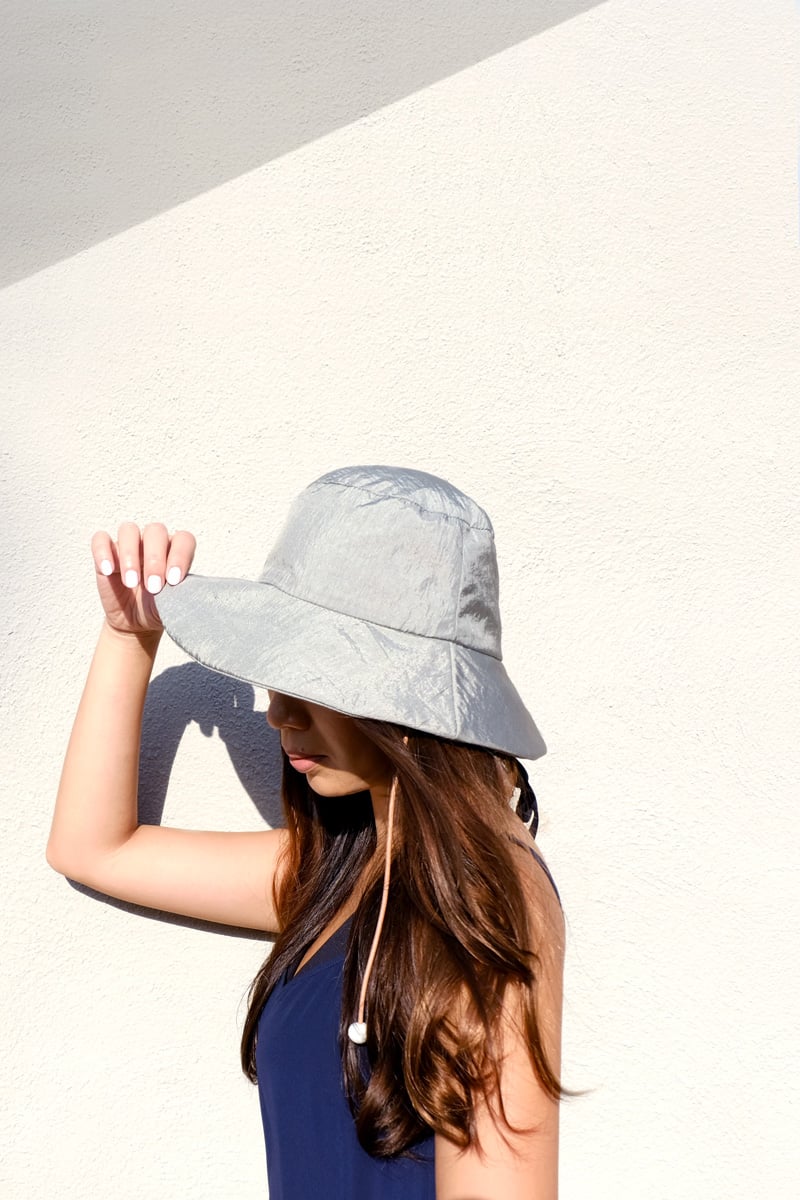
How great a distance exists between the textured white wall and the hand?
0.24 m

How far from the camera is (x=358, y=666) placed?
109cm

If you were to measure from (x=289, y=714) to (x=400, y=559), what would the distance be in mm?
Result: 251

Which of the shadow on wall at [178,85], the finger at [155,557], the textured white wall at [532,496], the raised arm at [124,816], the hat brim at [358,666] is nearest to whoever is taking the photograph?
the hat brim at [358,666]

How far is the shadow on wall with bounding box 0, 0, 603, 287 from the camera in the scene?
5.94ft

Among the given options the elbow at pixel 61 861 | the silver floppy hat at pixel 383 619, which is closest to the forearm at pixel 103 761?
the elbow at pixel 61 861

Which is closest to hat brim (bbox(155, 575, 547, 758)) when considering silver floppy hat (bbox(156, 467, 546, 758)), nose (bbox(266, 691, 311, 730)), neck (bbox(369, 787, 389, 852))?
silver floppy hat (bbox(156, 467, 546, 758))

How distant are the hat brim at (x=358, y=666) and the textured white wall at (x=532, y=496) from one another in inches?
Answer: 19.1

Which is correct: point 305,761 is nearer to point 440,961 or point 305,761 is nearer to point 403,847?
point 403,847

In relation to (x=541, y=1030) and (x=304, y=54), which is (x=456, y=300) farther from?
(x=541, y=1030)

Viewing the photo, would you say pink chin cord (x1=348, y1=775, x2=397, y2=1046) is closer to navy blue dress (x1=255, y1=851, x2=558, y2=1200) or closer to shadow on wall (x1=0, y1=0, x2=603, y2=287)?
navy blue dress (x1=255, y1=851, x2=558, y2=1200)

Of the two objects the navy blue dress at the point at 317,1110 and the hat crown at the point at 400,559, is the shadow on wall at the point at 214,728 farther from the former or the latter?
the hat crown at the point at 400,559

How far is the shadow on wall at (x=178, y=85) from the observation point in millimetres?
1812

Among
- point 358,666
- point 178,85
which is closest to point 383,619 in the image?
point 358,666

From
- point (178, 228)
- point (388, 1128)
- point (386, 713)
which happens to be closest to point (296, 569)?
point (386, 713)
